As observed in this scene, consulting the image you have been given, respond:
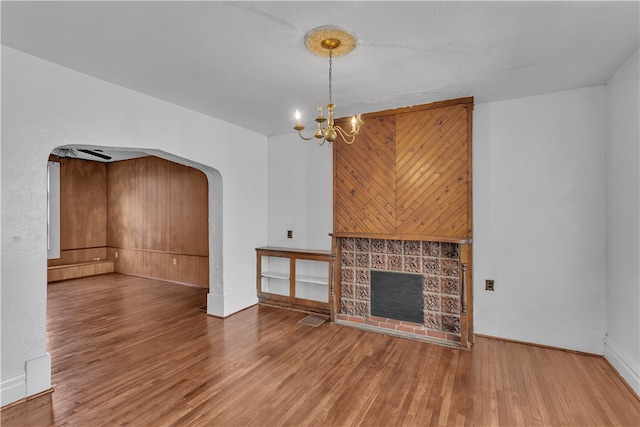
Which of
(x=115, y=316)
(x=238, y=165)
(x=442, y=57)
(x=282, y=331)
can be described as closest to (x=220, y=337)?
(x=282, y=331)

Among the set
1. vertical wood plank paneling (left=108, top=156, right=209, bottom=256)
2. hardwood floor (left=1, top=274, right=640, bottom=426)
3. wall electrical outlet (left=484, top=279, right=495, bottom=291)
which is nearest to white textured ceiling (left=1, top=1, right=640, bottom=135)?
wall electrical outlet (left=484, top=279, right=495, bottom=291)

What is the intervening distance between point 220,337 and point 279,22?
3241 millimetres

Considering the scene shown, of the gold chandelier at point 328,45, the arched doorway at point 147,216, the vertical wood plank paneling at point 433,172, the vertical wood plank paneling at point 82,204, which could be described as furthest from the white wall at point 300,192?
the vertical wood plank paneling at point 82,204

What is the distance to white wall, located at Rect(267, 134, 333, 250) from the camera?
4.74 metres

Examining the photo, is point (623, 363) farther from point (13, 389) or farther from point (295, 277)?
point (13, 389)

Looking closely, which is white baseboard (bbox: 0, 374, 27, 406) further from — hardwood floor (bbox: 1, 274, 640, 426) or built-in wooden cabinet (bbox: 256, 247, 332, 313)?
built-in wooden cabinet (bbox: 256, 247, 332, 313)

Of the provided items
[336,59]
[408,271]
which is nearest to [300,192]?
[408,271]

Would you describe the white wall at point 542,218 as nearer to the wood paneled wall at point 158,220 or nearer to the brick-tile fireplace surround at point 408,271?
the brick-tile fireplace surround at point 408,271

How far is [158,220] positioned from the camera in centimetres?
670

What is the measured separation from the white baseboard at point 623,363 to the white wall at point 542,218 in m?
0.14

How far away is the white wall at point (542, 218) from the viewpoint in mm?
3242

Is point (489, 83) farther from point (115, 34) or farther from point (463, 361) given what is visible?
point (115, 34)

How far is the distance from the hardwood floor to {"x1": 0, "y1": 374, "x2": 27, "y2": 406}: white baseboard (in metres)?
0.07

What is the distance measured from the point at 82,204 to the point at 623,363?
9.27m
